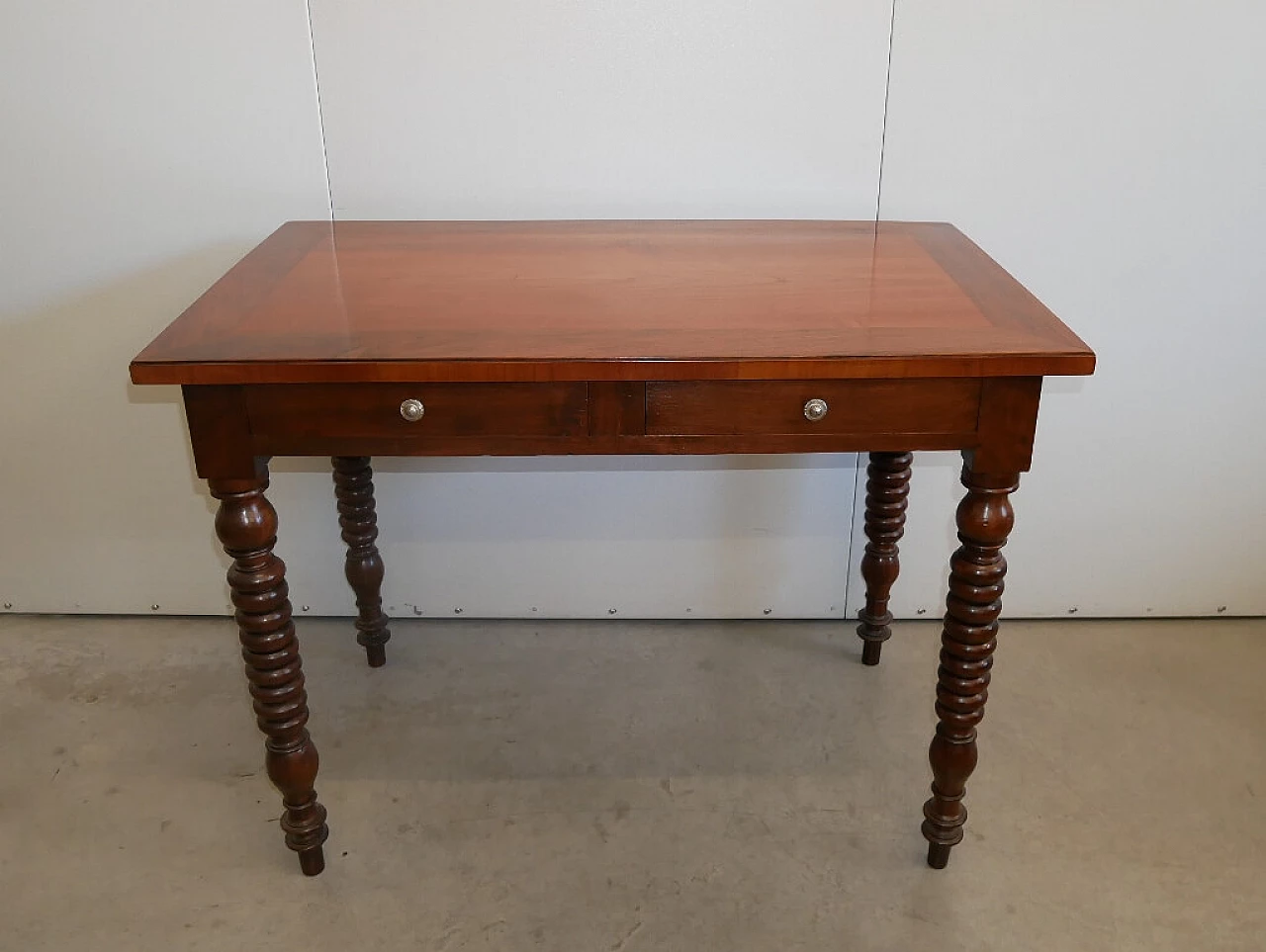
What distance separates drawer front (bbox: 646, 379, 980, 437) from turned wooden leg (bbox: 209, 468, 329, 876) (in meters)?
0.54

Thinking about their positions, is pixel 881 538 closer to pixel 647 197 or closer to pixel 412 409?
pixel 647 197

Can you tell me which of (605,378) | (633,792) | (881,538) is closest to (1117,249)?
(881,538)

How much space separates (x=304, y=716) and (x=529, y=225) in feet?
2.95

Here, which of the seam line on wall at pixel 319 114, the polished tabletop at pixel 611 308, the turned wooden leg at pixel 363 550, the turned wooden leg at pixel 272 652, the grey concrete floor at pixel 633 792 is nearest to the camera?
the polished tabletop at pixel 611 308

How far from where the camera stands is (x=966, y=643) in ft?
5.22

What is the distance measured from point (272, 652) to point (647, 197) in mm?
1026

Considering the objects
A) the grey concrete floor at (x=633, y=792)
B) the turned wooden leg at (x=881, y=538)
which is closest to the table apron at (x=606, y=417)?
the turned wooden leg at (x=881, y=538)

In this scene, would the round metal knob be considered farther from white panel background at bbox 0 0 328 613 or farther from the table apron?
white panel background at bbox 0 0 328 613

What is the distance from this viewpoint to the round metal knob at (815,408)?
143 centimetres

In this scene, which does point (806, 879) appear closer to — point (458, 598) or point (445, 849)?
point (445, 849)

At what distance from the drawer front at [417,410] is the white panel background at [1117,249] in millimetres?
920

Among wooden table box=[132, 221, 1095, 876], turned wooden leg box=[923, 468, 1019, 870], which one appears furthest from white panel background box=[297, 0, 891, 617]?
turned wooden leg box=[923, 468, 1019, 870]

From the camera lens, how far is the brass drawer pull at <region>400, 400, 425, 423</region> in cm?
142

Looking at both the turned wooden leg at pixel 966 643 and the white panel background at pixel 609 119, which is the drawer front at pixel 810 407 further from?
the white panel background at pixel 609 119
